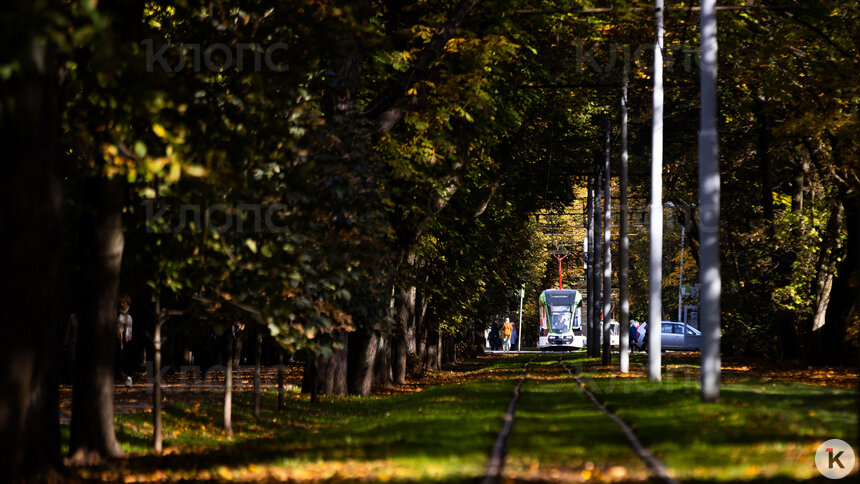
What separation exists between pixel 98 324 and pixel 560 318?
6071 cm

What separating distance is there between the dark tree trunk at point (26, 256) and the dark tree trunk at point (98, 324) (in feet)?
6.90

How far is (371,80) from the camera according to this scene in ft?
84.7

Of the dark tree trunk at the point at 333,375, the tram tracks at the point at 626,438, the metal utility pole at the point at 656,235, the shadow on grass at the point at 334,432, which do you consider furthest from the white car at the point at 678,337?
the tram tracks at the point at 626,438

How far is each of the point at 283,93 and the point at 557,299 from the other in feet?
197

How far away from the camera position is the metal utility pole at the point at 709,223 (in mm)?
17422

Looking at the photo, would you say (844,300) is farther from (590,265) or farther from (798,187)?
(590,265)

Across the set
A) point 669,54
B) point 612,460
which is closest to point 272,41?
point 612,460

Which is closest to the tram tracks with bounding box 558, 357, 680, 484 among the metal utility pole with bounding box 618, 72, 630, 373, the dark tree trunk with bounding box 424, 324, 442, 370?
the metal utility pole with bounding box 618, 72, 630, 373

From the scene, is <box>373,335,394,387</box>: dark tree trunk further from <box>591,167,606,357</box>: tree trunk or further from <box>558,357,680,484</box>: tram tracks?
<box>591,167,606,357</box>: tree trunk

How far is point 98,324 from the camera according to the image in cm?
1395

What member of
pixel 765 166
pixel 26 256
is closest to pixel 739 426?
pixel 26 256

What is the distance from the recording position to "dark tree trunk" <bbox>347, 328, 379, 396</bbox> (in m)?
26.5

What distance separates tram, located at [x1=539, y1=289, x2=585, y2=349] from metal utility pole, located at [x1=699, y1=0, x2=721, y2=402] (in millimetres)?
55269

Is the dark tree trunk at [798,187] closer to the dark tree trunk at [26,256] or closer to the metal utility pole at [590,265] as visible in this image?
the metal utility pole at [590,265]
